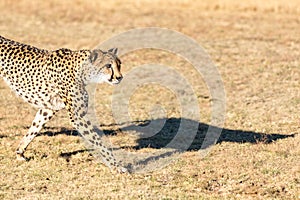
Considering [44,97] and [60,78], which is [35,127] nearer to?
[44,97]

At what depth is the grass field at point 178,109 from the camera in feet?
30.4

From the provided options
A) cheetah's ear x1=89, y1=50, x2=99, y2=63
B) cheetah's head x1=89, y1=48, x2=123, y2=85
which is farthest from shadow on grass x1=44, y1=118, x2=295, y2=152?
cheetah's ear x1=89, y1=50, x2=99, y2=63

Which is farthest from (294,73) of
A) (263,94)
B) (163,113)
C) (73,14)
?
(73,14)

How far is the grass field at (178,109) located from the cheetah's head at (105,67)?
1.35 m

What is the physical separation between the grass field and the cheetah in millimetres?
548

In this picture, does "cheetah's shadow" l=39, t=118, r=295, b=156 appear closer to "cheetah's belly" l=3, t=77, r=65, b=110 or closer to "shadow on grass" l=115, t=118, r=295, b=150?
"shadow on grass" l=115, t=118, r=295, b=150

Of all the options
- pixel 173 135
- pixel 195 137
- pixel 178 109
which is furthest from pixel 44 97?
pixel 178 109

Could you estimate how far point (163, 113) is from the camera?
539 inches

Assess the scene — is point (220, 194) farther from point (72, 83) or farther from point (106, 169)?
point (72, 83)

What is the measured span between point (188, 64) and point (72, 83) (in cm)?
832

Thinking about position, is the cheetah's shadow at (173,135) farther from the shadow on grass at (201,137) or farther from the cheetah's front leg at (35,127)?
the cheetah's front leg at (35,127)

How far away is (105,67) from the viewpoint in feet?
32.1

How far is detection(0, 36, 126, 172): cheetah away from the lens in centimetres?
982

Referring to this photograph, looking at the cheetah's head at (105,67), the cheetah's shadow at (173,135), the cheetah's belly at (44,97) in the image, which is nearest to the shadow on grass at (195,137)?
the cheetah's shadow at (173,135)
